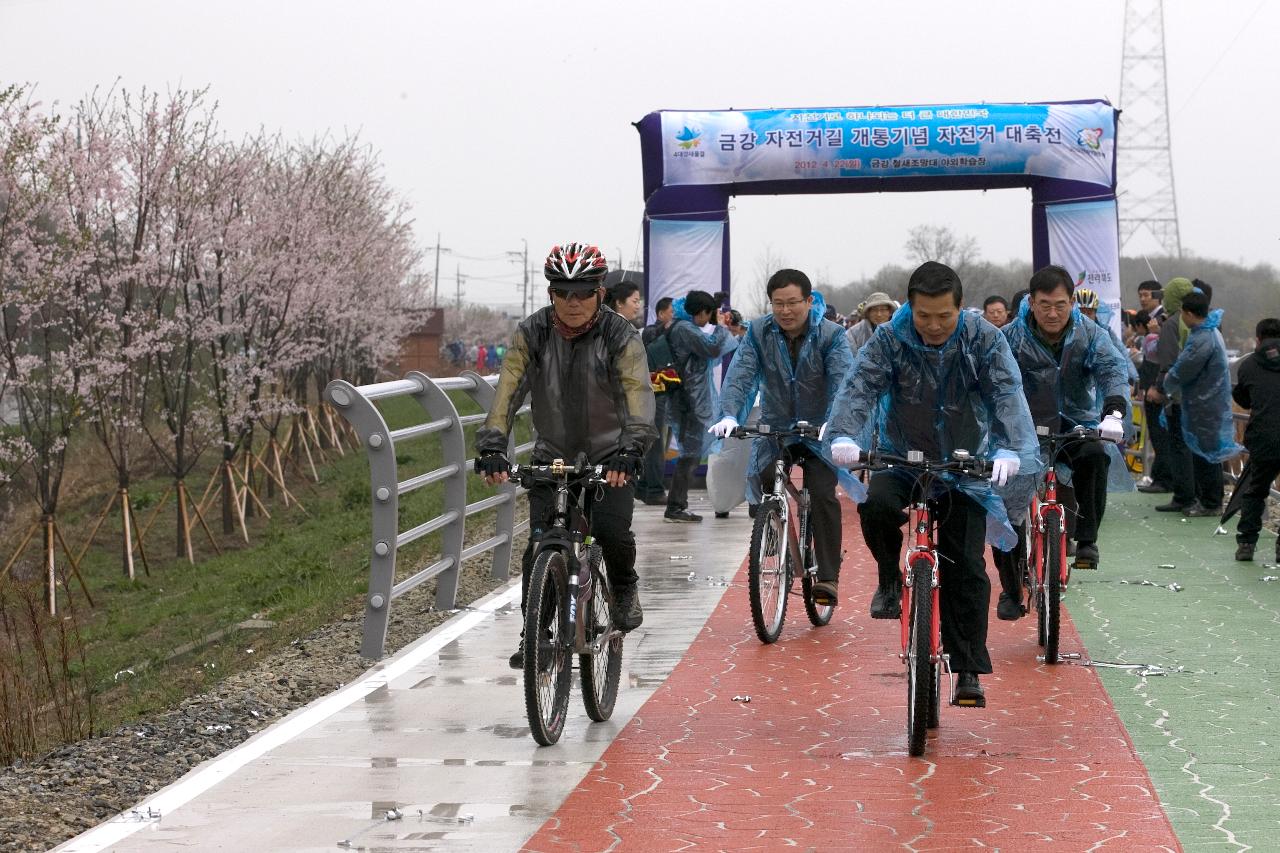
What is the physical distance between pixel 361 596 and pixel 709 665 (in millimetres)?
5335

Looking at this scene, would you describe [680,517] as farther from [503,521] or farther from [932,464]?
[932,464]

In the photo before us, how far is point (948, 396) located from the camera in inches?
270

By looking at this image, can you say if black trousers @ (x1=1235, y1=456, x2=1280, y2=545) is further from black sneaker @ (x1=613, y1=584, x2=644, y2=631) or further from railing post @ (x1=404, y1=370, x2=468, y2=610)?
black sneaker @ (x1=613, y1=584, x2=644, y2=631)

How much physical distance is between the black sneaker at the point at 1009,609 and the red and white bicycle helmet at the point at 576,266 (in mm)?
3100

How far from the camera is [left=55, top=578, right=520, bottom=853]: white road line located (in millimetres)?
5492

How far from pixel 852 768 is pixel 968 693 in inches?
27.3

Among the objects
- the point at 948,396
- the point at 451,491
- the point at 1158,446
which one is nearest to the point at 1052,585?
the point at 948,396

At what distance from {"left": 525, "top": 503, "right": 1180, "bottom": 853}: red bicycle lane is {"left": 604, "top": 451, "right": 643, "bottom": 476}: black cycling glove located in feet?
3.41

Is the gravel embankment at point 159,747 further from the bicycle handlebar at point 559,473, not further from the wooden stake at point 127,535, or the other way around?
the wooden stake at point 127,535

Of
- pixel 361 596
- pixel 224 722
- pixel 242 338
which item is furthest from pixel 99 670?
pixel 242 338

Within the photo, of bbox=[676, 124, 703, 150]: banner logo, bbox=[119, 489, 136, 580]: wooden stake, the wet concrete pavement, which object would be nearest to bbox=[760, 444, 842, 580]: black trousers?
the wet concrete pavement

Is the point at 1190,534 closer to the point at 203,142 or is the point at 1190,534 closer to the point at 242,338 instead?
the point at 203,142

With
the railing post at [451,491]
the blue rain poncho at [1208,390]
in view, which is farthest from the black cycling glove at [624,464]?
the blue rain poncho at [1208,390]

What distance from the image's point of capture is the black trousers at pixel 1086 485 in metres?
9.38
